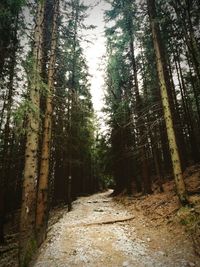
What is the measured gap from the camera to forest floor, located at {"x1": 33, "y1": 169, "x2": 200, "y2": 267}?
645 cm

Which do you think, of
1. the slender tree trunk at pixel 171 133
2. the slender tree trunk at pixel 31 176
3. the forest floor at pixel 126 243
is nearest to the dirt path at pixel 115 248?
the forest floor at pixel 126 243

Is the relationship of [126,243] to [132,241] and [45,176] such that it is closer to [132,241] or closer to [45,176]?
[132,241]

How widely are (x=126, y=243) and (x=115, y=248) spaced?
0.60m

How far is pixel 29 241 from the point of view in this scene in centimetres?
733

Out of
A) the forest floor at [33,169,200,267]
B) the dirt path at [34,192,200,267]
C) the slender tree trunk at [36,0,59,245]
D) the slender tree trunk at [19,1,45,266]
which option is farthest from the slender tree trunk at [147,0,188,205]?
the slender tree trunk at [19,1,45,266]

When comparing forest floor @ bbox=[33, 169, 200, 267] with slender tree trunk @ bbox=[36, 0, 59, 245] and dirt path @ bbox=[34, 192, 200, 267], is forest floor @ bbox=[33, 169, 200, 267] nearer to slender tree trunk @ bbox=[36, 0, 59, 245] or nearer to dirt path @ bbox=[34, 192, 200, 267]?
dirt path @ bbox=[34, 192, 200, 267]

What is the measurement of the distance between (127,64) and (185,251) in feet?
53.9

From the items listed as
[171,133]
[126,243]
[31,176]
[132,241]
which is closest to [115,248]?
[126,243]

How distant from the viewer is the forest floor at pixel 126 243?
21.2ft

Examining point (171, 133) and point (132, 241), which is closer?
point (132, 241)

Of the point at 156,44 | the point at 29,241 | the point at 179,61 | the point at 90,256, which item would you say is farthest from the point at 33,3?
the point at 179,61

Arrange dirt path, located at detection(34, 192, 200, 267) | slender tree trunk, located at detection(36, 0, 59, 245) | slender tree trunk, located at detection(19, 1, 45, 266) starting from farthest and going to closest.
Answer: slender tree trunk, located at detection(36, 0, 59, 245) → slender tree trunk, located at detection(19, 1, 45, 266) → dirt path, located at detection(34, 192, 200, 267)

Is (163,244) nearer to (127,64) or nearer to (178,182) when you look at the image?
(178,182)

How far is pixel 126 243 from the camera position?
25.7 feet
